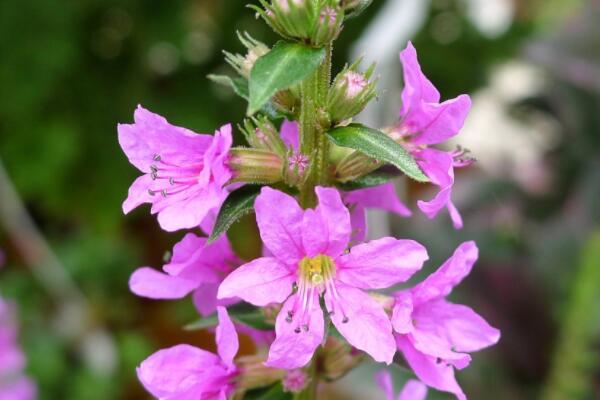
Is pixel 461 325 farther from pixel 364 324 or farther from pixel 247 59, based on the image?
pixel 247 59

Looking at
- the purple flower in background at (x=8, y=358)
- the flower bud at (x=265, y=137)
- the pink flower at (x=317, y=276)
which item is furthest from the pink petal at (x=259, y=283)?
the purple flower in background at (x=8, y=358)

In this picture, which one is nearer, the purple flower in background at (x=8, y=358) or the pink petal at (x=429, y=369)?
the pink petal at (x=429, y=369)

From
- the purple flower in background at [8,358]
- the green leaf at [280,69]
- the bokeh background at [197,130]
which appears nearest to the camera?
the green leaf at [280,69]

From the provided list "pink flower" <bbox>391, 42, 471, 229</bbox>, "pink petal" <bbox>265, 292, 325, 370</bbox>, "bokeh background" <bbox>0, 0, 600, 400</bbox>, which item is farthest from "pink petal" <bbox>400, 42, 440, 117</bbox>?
"bokeh background" <bbox>0, 0, 600, 400</bbox>

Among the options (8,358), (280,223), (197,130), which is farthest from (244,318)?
(197,130)

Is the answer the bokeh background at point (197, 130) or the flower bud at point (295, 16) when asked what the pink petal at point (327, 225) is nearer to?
the flower bud at point (295, 16)

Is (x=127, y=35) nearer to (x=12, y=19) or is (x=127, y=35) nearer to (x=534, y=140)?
(x=12, y=19)

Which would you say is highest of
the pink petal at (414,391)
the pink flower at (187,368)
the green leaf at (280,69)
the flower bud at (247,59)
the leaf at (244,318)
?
the green leaf at (280,69)

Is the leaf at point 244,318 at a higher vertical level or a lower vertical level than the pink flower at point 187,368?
lower
